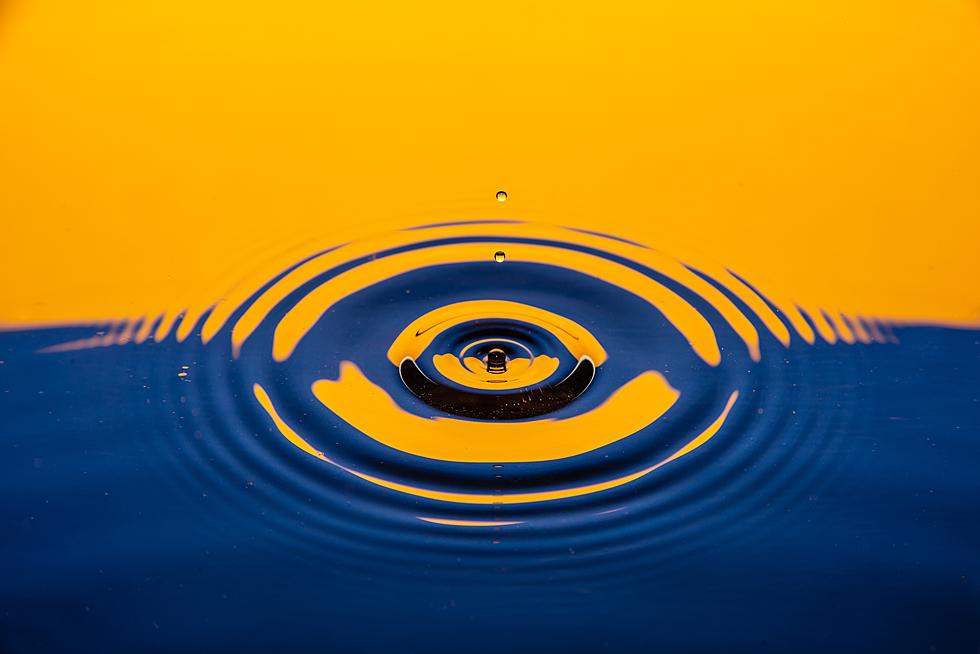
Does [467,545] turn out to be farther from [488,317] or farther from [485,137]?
[485,137]

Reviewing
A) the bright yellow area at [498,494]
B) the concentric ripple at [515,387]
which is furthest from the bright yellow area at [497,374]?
the bright yellow area at [498,494]

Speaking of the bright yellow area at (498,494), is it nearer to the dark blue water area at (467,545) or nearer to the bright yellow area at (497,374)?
the dark blue water area at (467,545)

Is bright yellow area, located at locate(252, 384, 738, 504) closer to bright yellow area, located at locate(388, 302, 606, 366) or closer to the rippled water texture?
the rippled water texture

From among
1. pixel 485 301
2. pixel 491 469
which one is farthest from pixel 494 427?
pixel 485 301

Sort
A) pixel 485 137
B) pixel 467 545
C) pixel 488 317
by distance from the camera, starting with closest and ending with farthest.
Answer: pixel 467 545, pixel 488 317, pixel 485 137

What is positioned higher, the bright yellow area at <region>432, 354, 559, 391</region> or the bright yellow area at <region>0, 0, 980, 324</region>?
the bright yellow area at <region>0, 0, 980, 324</region>

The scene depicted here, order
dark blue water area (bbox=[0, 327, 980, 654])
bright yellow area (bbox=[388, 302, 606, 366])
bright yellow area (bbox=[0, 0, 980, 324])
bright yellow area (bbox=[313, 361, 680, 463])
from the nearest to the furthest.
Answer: dark blue water area (bbox=[0, 327, 980, 654]) → bright yellow area (bbox=[313, 361, 680, 463]) → bright yellow area (bbox=[388, 302, 606, 366]) → bright yellow area (bbox=[0, 0, 980, 324])

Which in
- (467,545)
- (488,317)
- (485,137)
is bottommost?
(467,545)

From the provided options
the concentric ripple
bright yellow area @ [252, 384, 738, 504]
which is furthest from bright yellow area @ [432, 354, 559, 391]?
bright yellow area @ [252, 384, 738, 504]
